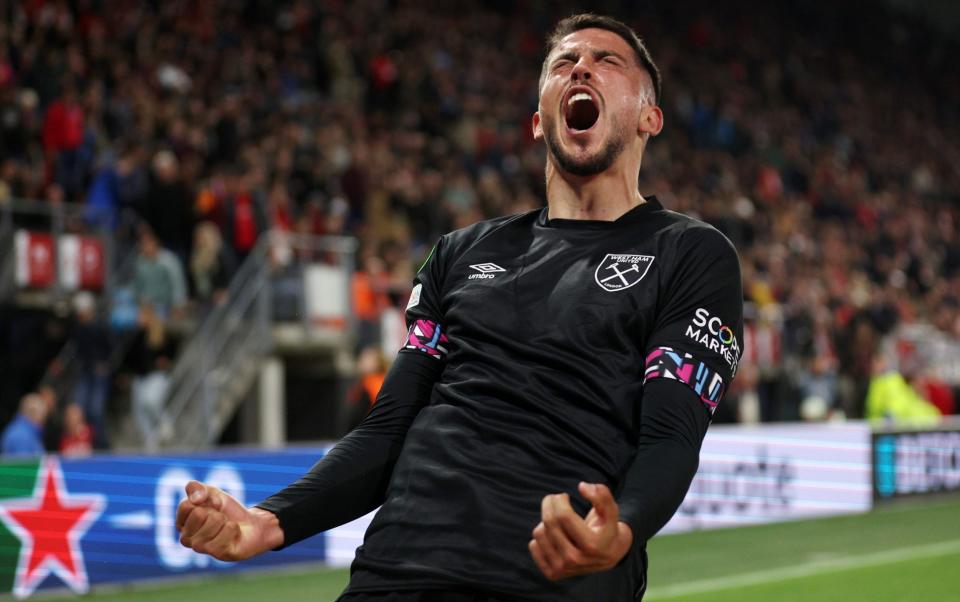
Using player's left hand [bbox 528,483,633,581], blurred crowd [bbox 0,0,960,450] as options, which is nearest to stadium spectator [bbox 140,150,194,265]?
blurred crowd [bbox 0,0,960,450]

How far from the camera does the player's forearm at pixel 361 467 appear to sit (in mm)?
2361

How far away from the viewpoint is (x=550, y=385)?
2.28 m

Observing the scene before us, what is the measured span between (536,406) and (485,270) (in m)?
0.34

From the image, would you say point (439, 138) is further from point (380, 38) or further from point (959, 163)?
point (959, 163)

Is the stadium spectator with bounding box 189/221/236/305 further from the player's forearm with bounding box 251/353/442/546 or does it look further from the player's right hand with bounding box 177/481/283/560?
the player's right hand with bounding box 177/481/283/560

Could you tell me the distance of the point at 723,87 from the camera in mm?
26812

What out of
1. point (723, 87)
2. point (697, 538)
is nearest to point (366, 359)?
point (697, 538)

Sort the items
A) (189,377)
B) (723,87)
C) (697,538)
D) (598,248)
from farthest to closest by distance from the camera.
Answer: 1. (723,87)
2. (189,377)
3. (697,538)
4. (598,248)

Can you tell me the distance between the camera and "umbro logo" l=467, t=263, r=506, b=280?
2482 mm

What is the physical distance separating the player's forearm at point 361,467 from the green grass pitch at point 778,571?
615 cm

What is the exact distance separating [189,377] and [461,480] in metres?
11.2

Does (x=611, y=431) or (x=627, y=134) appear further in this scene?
(x=627, y=134)

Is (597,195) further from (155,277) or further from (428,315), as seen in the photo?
(155,277)

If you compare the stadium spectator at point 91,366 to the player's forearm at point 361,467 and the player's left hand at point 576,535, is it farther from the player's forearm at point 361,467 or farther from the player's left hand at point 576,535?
the player's left hand at point 576,535
